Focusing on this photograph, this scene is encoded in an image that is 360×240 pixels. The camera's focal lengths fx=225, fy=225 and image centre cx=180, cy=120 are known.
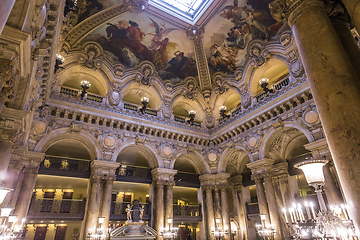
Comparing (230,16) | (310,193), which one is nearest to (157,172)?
(310,193)

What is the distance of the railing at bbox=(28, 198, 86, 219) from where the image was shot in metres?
11.4

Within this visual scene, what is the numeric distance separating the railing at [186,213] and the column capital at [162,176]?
7.03 feet

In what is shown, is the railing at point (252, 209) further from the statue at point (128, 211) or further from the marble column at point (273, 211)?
the statue at point (128, 211)

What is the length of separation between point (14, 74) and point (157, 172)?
35.8 feet

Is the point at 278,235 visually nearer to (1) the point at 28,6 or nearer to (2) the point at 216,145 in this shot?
(2) the point at 216,145

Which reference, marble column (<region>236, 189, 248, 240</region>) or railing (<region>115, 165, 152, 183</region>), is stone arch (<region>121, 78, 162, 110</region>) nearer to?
railing (<region>115, 165, 152, 183</region>)

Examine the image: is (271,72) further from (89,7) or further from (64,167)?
(64,167)

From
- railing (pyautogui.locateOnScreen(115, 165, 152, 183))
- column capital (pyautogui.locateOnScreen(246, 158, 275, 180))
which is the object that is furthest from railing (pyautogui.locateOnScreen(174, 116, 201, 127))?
column capital (pyautogui.locateOnScreen(246, 158, 275, 180))

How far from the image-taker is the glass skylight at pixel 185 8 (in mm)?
16109

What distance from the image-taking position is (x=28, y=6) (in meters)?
4.25

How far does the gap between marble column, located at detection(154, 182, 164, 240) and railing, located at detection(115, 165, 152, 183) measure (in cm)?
102

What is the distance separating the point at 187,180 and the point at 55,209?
8.57 m

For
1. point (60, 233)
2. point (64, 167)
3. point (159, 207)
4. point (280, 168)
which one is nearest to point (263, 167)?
point (280, 168)

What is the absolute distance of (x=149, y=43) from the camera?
54.4ft
